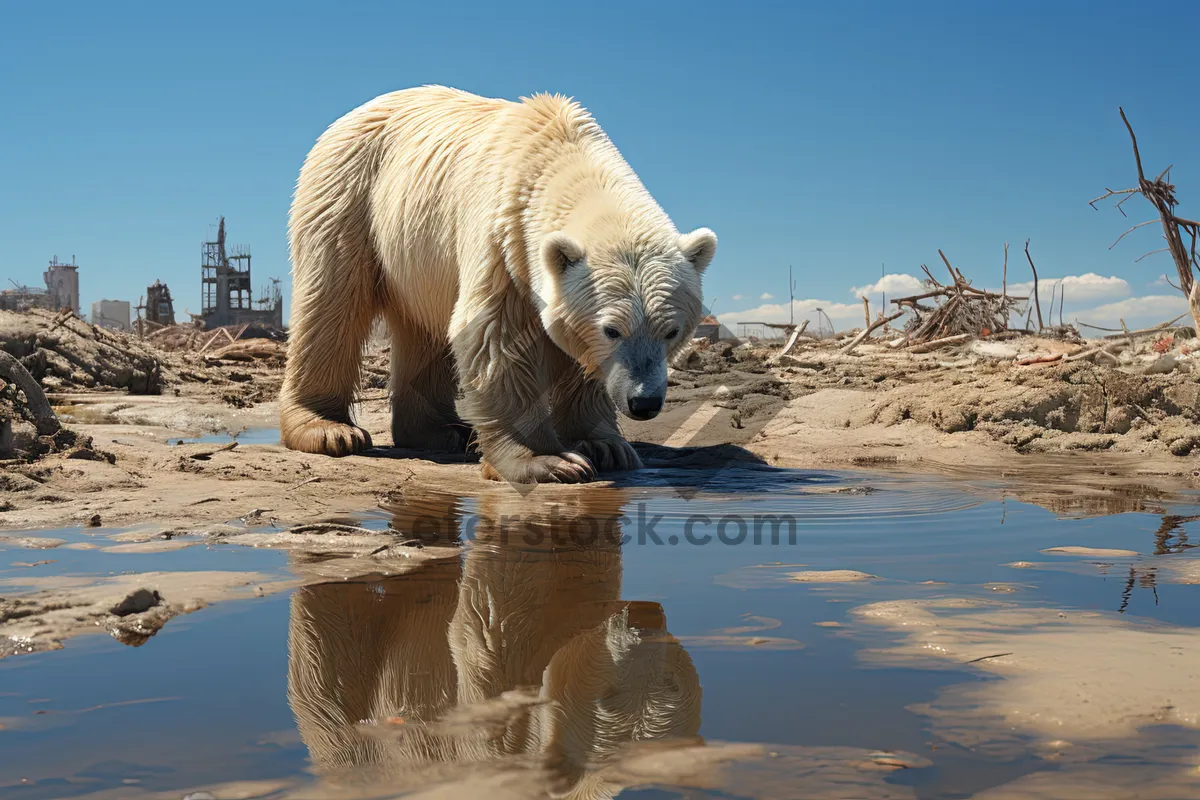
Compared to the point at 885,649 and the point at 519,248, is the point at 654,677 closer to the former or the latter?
the point at 885,649

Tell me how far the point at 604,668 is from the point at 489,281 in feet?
11.5

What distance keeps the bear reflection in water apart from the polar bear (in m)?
1.97

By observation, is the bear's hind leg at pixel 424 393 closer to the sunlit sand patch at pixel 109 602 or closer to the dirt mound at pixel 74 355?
the sunlit sand patch at pixel 109 602

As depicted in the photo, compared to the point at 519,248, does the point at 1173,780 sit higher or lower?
lower

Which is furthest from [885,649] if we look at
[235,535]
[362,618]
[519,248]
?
[519,248]

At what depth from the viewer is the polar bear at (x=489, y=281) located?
15.6 feet

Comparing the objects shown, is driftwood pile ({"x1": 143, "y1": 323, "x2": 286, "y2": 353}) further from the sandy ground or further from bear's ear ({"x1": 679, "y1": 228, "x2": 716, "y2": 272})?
bear's ear ({"x1": 679, "y1": 228, "x2": 716, "y2": 272})

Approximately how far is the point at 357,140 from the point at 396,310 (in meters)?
1.15

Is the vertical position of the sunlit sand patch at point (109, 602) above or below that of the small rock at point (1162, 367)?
below

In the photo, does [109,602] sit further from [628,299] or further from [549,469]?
[549,469]

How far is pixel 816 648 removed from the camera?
7.02 feet

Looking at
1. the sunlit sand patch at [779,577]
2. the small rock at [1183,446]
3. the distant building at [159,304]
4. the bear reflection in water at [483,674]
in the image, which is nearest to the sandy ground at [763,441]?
the small rock at [1183,446]

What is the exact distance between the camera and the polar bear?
4.77 meters

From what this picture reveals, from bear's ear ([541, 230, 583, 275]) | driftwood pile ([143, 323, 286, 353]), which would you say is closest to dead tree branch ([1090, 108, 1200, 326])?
bear's ear ([541, 230, 583, 275])
